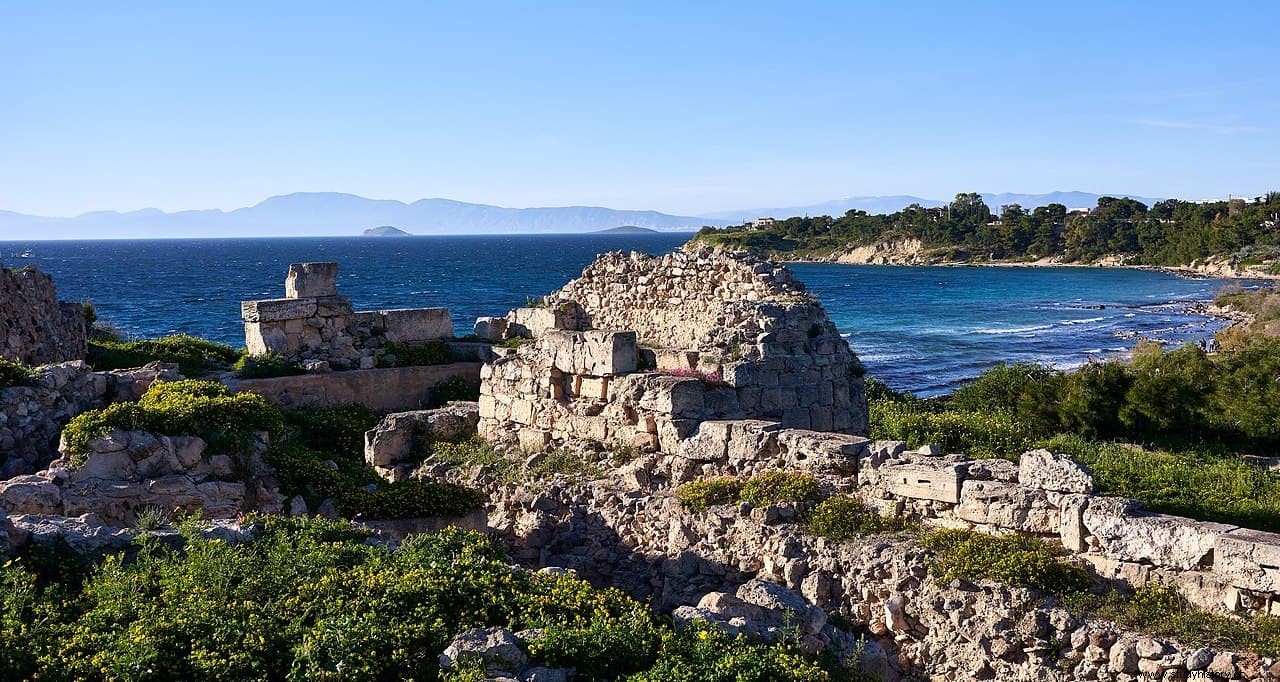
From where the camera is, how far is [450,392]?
19.1 metres

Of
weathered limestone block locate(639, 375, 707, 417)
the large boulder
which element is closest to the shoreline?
weathered limestone block locate(639, 375, 707, 417)

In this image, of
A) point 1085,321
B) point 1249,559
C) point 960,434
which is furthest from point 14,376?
point 1085,321

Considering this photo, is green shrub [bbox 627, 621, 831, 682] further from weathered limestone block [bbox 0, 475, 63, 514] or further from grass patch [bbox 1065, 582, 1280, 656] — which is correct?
weathered limestone block [bbox 0, 475, 63, 514]

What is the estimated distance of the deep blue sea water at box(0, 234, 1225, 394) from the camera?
53750 mm

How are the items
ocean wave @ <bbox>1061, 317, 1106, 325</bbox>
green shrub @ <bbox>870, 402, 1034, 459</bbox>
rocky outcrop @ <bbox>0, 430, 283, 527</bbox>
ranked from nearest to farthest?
1. rocky outcrop @ <bbox>0, 430, 283, 527</bbox>
2. green shrub @ <bbox>870, 402, 1034, 459</bbox>
3. ocean wave @ <bbox>1061, 317, 1106, 325</bbox>

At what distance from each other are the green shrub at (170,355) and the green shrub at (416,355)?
9.64 feet

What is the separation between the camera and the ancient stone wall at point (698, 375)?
43.5 feet

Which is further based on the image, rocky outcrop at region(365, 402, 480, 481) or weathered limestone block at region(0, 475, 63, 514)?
rocky outcrop at region(365, 402, 480, 481)

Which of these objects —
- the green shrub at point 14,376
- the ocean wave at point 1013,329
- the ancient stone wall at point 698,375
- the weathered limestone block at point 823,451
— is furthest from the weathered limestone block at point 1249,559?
the ocean wave at point 1013,329

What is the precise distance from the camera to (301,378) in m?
17.9

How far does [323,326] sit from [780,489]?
1162 cm

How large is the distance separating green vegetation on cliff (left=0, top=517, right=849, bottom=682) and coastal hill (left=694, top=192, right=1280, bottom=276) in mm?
95755

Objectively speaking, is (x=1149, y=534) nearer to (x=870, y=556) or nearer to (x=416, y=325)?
(x=870, y=556)

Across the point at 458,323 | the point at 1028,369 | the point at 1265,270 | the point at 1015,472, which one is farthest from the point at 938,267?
the point at 1015,472
